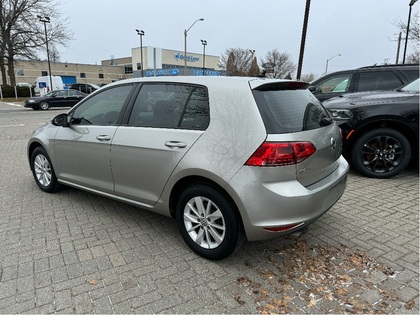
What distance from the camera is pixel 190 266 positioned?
276 centimetres

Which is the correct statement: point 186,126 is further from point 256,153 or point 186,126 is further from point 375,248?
point 375,248

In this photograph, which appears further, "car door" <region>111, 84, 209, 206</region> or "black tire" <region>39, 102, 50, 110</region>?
"black tire" <region>39, 102, 50, 110</region>

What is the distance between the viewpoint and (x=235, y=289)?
96.7 inches

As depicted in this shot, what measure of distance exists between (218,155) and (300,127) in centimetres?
75

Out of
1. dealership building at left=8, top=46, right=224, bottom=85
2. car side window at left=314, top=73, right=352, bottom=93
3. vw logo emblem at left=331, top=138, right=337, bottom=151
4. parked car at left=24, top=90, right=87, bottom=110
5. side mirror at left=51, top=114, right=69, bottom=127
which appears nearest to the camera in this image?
vw logo emblem at left=331, top=138, right=337, bottom=151

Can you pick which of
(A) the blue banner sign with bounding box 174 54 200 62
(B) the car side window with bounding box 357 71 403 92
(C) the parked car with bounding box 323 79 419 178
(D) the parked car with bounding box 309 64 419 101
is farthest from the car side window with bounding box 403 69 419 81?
(A) the blue banner sign with bounding box 174 54 200 62

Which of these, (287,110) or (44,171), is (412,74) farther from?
(44,171)

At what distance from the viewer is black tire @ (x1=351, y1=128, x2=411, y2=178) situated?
4820 mm

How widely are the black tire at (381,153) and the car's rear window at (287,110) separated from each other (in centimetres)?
225

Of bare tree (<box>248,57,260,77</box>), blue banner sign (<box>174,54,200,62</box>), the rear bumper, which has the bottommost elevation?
the rear bumper

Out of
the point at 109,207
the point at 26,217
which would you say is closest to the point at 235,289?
the point at 109,207

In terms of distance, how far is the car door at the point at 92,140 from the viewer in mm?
3453

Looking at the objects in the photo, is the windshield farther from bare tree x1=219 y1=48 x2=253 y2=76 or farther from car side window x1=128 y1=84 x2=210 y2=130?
bare tree x1=219 y1=48 x2=253 y2=76

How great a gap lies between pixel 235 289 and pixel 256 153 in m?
1.10
